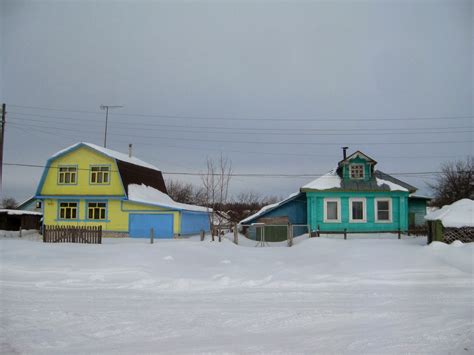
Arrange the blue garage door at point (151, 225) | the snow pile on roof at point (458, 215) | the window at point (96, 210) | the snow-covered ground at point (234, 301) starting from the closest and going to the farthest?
the snow-covered ground at point (234, 301)
the snow pile on roof at point (458, 215)
the blue garage door at point (151, 225)
the window at point (96, 210)

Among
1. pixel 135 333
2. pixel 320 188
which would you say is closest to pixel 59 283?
pixel 135 333

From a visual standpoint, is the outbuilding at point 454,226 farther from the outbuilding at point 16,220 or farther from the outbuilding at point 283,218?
the outbuilding at point 16,220

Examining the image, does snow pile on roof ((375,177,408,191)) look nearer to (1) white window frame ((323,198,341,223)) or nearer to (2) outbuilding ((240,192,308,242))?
(1) white window frame ((323,198,341,223))

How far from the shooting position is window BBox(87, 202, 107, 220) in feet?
103

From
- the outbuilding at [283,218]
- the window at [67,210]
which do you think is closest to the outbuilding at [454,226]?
the outbuilding at [283,218]

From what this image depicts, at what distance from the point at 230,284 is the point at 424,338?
20.0 ft

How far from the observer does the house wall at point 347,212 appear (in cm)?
2656

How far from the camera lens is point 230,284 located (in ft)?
38.5

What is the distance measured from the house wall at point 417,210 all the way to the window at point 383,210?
4.05 meters

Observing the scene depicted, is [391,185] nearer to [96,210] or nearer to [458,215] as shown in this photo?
[458,215]

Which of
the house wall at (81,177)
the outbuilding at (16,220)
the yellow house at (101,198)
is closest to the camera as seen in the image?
the yellow house at (101,198)

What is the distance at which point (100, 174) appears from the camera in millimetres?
31500

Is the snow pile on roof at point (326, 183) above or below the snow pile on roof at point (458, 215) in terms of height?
above

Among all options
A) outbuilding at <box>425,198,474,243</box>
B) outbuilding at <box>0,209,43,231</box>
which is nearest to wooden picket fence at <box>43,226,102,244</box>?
outbuilding at <box>425,198,474,243</box>
